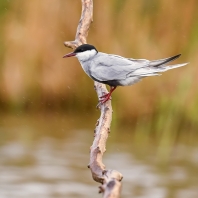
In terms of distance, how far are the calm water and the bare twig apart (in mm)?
2523

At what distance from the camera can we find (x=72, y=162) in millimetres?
7242

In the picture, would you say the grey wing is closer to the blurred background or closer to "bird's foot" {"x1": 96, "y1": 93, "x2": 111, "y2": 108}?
"bird's foot" {"x1": 96, "y1": 93, "x2": 111, "y2": 108}

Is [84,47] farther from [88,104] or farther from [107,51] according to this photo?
[88,104]

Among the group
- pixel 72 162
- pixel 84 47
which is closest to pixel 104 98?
pixel 84 47

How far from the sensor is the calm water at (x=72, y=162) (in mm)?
6598

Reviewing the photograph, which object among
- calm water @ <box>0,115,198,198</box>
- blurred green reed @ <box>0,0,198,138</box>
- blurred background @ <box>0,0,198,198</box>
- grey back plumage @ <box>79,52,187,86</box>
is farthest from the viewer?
blurred green reed @ <box>0,0,198,138</box>

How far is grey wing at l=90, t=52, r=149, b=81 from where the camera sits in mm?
3760

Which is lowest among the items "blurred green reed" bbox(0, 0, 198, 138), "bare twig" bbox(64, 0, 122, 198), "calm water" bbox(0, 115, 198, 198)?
"bare twig" bbox(64, 0, 122, 198)

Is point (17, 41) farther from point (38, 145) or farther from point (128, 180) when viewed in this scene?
point (128, 180)

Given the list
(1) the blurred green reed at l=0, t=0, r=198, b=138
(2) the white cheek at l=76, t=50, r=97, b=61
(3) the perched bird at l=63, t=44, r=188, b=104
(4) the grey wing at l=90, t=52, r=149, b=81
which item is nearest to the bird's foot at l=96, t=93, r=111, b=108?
(3) the perched bird at l=63, t=44, r=188, b=104

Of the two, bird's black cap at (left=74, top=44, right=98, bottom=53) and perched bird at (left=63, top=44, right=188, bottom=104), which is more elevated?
bird's black cap at (left=74, top=44, right=98, bottom=53)

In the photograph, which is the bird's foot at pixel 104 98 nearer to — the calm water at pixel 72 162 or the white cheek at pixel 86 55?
the white cheek at pixel 86 55

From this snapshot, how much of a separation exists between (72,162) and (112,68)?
3542 mm

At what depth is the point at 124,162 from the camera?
23.6 ft
